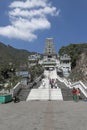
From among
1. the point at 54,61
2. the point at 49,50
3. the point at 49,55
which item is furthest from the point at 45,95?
the point at 49,50

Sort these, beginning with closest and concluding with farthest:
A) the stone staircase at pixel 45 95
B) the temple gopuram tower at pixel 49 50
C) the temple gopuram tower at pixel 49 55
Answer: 1. the stone staircase at pixel 45 95
2. the temple gopuram tower at pixel 49 55
3. the temple gopuram tower at pixel 49 50

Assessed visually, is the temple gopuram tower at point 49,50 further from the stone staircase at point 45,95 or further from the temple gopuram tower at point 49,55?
the stone staircase at point 45,95

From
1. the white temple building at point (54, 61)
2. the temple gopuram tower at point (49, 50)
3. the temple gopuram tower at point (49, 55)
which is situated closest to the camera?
the white temple building at point (54, 61)

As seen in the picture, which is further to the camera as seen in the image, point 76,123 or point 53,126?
point 76,123

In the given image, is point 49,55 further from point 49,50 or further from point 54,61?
point 54,61

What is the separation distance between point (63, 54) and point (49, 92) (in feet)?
295

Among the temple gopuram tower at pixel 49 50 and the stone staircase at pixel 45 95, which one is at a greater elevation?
the temple gopuram tower at pixel 49 50

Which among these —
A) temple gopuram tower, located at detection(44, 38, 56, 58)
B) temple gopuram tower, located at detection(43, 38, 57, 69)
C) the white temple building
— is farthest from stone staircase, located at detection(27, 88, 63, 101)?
temple gopuram tower, located at detection(44, 38, 56, 58)

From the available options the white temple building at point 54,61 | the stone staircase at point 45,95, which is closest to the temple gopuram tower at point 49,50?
the white temple building at point 54,61

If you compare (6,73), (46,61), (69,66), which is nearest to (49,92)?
(6,73)

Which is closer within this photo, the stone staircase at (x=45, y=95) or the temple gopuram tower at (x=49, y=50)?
the stone staircase at (x=45, y=95)

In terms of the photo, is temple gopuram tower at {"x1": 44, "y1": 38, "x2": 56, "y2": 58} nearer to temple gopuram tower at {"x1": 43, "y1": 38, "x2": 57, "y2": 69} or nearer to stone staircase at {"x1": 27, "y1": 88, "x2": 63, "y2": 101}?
temple gopuram tower at {"x1": 43, "y1": 38, "x2": 57, "y2": 69}

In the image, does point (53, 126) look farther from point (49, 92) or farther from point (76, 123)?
point (49, 92)

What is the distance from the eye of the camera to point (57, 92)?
102ft
